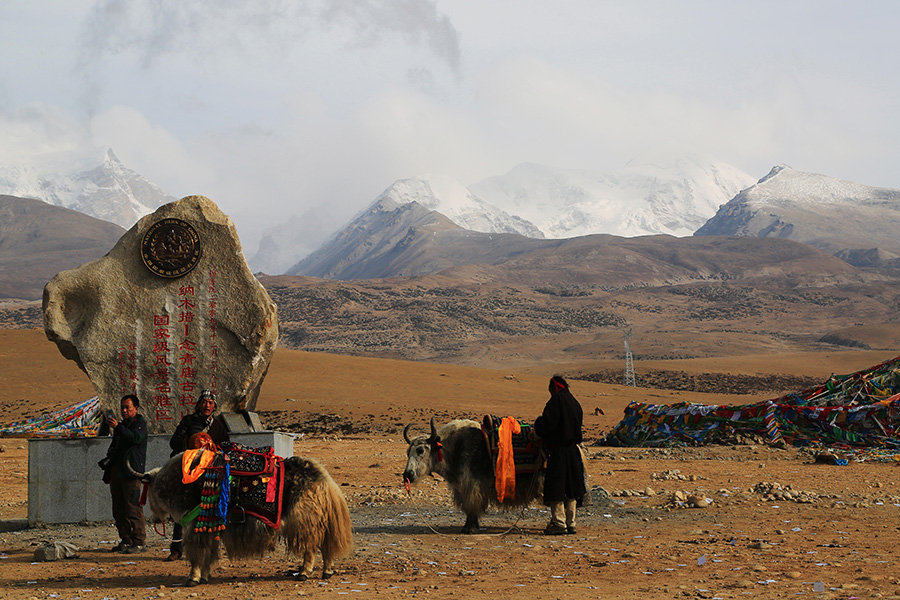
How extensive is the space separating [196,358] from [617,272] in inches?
5386

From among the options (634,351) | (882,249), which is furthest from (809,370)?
(882,249)

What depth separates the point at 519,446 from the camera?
10852 mm

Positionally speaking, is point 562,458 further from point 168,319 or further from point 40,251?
point 40,251

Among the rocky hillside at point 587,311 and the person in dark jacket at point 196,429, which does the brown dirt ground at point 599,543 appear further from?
the rocky hillside at point 587,311

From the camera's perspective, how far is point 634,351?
76.4 m

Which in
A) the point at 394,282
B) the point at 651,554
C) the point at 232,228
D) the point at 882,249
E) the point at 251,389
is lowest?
the point at 651,554

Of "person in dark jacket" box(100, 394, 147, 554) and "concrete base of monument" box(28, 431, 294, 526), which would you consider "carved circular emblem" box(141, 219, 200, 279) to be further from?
"person in dark jacket" box(100, 394, 147, 554)

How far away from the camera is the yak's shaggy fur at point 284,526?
26.6 ft

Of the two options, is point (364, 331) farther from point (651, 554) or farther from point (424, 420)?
point (651, 554)

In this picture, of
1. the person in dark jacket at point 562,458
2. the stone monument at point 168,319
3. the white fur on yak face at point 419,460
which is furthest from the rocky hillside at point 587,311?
the person in dark jacket at point 562,458

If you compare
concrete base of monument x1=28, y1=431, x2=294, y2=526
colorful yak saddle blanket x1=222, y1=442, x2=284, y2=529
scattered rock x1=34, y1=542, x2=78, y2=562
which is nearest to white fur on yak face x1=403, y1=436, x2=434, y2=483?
concrete base of monument x1=28, y1=431, x2=294, y2=526

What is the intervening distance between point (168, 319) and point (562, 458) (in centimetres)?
594

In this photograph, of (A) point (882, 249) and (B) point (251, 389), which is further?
(A) point (882, 249)

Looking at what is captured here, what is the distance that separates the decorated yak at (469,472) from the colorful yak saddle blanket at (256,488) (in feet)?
8.81
